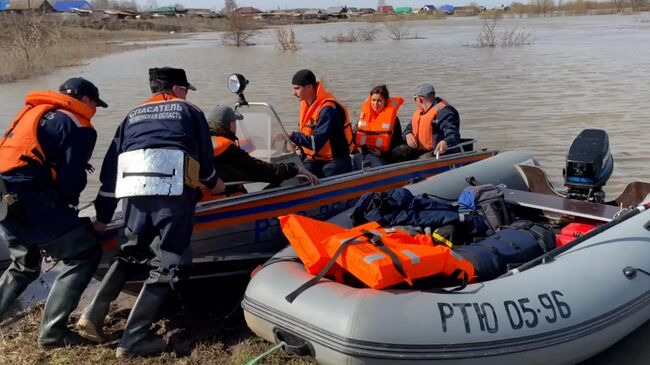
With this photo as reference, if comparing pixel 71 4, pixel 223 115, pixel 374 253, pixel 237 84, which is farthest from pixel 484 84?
pixel 71 4

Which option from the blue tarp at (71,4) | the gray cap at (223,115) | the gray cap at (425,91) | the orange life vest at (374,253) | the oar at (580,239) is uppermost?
the blue tarp at (71,4)

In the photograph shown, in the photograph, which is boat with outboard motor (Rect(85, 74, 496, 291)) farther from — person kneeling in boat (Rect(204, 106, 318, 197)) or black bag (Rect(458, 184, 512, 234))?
black bag (Rect(458, 184, 512, 234))

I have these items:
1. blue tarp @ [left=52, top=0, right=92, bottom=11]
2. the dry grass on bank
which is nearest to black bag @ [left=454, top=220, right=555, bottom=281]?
the dry grass on bank

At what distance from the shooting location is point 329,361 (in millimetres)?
2943

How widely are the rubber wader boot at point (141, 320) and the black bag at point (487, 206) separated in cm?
185

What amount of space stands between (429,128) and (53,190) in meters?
3.36

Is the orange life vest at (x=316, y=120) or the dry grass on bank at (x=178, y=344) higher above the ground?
the orange life vest at (x=316, y=120)

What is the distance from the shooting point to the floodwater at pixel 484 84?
9219mm

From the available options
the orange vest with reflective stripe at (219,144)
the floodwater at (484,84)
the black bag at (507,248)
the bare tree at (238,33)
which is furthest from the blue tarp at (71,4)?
the black bag at (507,248)

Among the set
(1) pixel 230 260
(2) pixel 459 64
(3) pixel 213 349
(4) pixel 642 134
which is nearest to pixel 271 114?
(1) pixel 230 260

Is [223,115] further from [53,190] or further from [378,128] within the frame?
[378,128]

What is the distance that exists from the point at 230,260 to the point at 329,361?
4.12 ft

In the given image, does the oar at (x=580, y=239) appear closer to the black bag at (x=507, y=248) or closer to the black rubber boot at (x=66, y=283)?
the black bag at (x=507, y=248)

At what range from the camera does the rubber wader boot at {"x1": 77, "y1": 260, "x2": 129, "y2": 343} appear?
349cm
